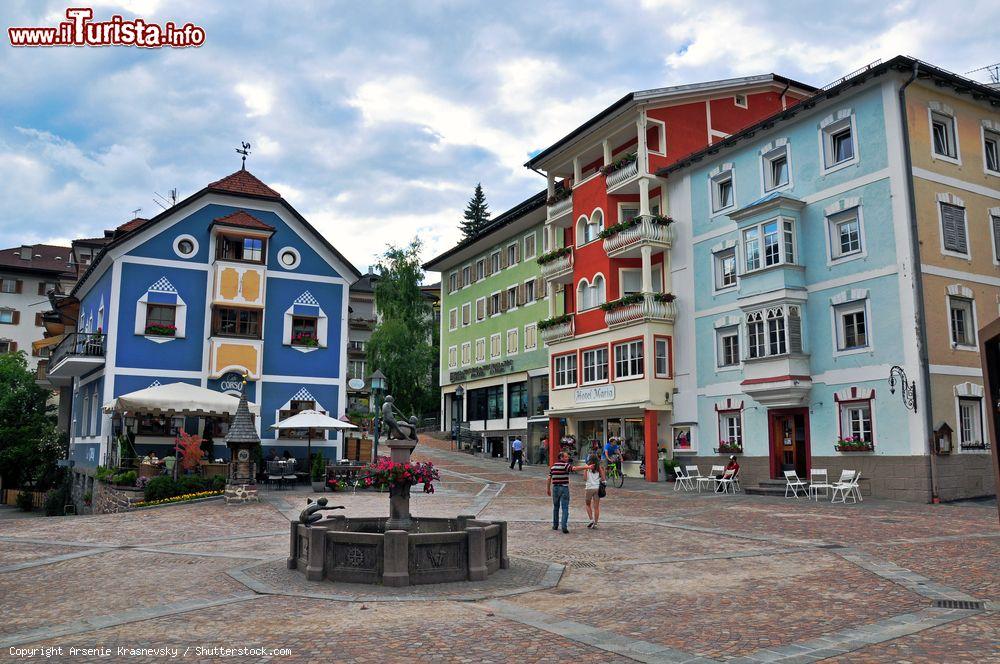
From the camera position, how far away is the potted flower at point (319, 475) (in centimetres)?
2622

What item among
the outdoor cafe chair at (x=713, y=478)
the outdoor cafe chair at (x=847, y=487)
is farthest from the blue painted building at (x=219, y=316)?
the outdoor cafe chair at (x=847, y=487)

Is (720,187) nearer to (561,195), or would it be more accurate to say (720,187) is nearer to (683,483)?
(561,195)

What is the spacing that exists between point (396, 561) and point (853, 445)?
717 inches

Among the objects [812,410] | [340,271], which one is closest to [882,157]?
[812,410]

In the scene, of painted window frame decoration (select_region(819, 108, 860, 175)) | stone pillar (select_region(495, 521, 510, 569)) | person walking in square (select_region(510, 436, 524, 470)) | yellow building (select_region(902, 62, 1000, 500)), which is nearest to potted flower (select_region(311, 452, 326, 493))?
person walking in square (select_region(510, 436, 524, 470))

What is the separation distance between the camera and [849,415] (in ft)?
81.5

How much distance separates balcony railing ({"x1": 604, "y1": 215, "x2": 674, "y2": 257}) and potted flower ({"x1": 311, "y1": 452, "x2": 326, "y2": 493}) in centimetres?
1508

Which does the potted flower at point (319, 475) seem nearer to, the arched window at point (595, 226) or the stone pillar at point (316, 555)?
the stone pillar at point (316, 555)

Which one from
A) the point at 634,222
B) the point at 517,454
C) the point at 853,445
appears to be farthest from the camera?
the point at 517,454

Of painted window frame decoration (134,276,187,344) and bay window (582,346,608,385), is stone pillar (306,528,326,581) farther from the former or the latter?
bay window (582,346,608,385)

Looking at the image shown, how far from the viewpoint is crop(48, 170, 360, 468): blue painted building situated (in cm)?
3002

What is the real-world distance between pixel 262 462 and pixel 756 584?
22.7 metres

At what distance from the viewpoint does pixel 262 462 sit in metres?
29.6

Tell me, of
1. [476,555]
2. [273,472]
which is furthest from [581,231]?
[476,555]
